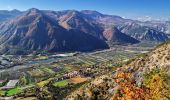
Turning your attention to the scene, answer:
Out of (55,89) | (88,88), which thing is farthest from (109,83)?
(55,89)

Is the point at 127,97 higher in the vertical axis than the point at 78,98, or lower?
higher

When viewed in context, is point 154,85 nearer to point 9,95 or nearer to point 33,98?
point 33,98

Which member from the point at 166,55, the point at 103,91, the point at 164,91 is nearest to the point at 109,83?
the point at 103,91

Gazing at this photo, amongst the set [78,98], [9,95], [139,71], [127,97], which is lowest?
[9,95]

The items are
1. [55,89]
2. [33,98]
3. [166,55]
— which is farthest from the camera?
[55,89]

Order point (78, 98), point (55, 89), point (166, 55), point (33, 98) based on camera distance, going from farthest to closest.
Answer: point (55, 89), point (33, 98), point (78, 98), point (166, 55)

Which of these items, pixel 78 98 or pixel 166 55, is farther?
pixel 78 98
